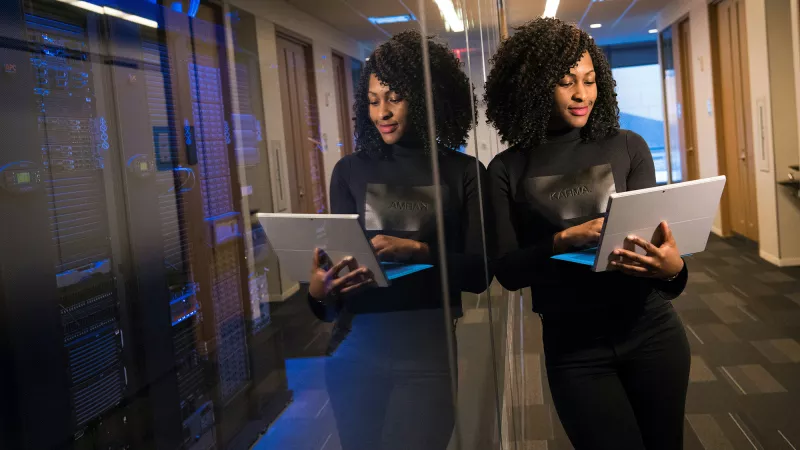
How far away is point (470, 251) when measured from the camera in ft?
2.38

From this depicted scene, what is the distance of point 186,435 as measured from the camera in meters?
0.33

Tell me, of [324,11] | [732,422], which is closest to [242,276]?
[324,11]

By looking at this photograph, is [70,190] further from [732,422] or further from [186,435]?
[732,422]

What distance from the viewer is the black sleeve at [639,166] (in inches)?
47.3

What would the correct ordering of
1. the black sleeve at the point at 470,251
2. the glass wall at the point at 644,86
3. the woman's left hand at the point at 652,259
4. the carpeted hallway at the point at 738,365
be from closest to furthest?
the black sleeve at the point at 470,251 < the woman's left hand at the point at 652,259 < the carpeted hallway at the point at 738,365 < the glass wall at the point at 644,86

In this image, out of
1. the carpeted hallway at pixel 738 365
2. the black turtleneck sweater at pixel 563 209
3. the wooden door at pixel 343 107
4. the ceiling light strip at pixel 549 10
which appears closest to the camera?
the wooden door at pixel 343 107

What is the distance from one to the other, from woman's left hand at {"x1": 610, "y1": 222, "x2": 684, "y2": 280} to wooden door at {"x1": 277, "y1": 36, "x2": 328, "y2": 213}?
81 centimetres

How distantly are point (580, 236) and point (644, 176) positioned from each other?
18cm

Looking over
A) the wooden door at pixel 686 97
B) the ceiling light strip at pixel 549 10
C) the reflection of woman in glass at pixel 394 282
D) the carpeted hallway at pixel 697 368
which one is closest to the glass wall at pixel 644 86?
the wooden door at pixel 686 97

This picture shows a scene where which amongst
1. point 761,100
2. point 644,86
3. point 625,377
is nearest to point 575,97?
point 625,377

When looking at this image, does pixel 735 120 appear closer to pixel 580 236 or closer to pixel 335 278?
pixel 580 236

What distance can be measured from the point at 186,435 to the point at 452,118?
1.55ft

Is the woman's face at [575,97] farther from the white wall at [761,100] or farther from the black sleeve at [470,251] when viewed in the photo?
the white wall at [761,100]

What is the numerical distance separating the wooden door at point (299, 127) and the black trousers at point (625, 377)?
95 cm
